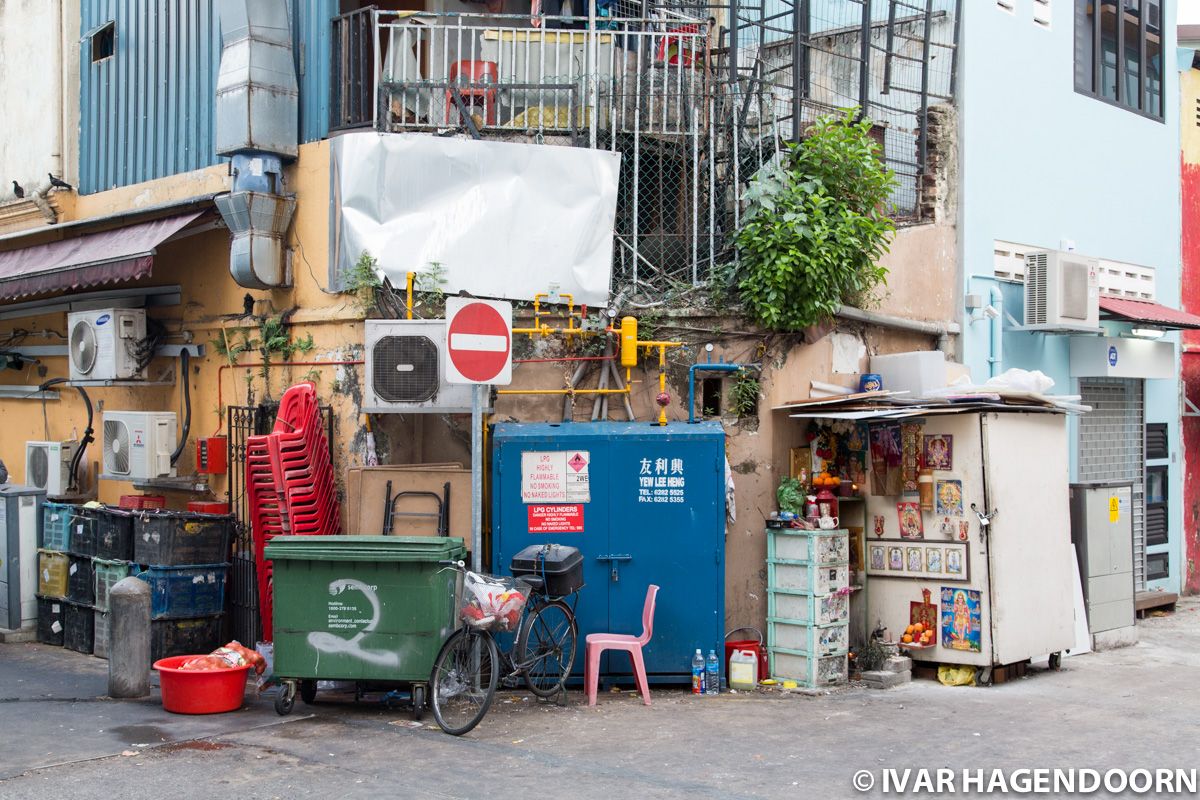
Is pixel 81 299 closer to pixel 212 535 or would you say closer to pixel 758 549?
pixel 212 535

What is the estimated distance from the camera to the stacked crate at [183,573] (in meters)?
10.3

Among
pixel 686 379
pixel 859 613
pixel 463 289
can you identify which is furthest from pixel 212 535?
pixel 859 613

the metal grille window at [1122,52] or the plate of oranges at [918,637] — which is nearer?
the plate of oranges at [918,637]

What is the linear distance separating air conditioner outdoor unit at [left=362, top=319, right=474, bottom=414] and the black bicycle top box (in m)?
1.50

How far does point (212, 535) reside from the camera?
34.7 feet

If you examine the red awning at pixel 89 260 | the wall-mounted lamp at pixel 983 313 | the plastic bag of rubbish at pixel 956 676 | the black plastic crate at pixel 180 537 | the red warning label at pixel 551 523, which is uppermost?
the red awning at pixel 89 260

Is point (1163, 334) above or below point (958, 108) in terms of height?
below

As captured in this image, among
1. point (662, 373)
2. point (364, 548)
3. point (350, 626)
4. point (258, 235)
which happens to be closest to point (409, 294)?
point (258, 235)

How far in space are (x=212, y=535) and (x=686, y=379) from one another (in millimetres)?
4365

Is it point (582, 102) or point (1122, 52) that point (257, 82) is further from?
point (1122, 52)

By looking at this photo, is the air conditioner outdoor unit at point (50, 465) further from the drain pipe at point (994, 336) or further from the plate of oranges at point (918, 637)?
the drain pipe at point (994, 336)

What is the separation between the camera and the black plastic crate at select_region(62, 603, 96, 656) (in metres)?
11.3

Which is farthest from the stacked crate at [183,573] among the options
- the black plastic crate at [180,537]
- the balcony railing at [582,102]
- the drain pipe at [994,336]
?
the drain pipe at [994,336]

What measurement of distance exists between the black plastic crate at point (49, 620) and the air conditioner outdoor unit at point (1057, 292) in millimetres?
10319
